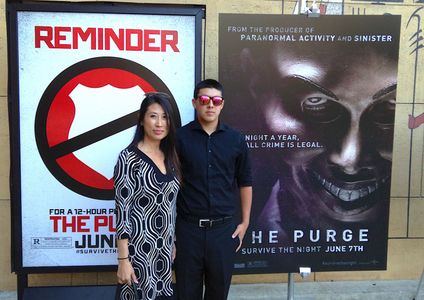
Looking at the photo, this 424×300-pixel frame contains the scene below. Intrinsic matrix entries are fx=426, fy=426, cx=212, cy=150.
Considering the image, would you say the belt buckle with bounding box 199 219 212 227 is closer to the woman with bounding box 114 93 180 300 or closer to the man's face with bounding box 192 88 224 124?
the woman with bounding box 114 93 180 300

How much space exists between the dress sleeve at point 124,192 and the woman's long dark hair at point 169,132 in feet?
0.50

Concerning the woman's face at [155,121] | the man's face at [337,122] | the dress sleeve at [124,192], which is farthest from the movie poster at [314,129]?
the dress sleeve at [124,192]

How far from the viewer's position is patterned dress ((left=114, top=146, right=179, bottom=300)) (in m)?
2.24

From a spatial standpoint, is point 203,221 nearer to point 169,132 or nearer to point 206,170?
point 206,170

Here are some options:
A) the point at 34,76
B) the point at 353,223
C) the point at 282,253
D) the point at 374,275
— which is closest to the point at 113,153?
the point at 34,76

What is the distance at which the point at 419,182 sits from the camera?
411 cm

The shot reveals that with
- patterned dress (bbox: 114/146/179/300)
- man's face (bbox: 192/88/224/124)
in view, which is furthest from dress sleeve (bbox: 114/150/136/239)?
man's face (bbox: 192/88/224/124)

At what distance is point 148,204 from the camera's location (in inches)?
89.4

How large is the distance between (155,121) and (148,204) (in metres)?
0.45

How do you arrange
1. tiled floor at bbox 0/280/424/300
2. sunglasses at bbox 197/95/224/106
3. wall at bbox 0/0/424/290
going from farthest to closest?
tiled floor at bbox 0/280/424/300
wall at bbox 0/0/424/290
sunglasses at bbox 197/95/224/106

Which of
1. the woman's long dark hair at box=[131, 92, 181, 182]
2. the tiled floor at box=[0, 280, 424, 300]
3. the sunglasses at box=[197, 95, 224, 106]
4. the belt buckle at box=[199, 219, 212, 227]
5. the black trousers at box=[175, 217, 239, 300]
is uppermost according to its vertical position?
the sunglasses at box=[197, 95, 224, 106]

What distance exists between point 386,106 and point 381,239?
98 cm

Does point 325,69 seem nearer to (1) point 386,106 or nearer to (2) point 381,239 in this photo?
(1) point 386,106

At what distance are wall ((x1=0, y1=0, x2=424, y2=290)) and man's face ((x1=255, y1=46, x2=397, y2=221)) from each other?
1.07 m
